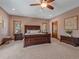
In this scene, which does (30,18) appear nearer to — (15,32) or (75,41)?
(15,32)

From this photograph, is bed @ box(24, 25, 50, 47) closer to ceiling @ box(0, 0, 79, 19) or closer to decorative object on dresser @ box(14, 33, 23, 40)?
ceiling @ box(0, 0, 79, 19)

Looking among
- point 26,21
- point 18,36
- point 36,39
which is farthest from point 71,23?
point 18,36

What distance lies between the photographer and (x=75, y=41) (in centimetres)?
529

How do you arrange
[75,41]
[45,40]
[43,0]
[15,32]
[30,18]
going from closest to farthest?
1. [43,0]
2. [75,41]
3. [45,40]
4. [15,32]
5. [30,18]

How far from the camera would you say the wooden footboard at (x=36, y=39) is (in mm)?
5471

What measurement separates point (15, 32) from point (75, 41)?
6.00 metres

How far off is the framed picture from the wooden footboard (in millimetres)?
1877

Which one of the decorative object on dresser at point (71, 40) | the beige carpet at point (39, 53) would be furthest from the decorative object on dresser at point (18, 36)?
the decorative object on dresser at point (71, 40)

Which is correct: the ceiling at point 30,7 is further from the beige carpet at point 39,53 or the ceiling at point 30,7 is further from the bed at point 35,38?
the beige carpet at point 39,53

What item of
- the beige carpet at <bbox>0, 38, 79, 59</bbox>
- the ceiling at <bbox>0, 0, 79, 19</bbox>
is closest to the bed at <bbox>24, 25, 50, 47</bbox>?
the beige carpet at <bbox>0, 38, 79, 59</bbox>

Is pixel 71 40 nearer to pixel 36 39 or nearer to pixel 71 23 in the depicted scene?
pixel 71 23

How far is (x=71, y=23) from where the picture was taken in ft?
21.5

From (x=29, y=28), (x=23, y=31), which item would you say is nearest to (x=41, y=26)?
(x=29, y=28)

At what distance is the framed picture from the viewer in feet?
19.9
